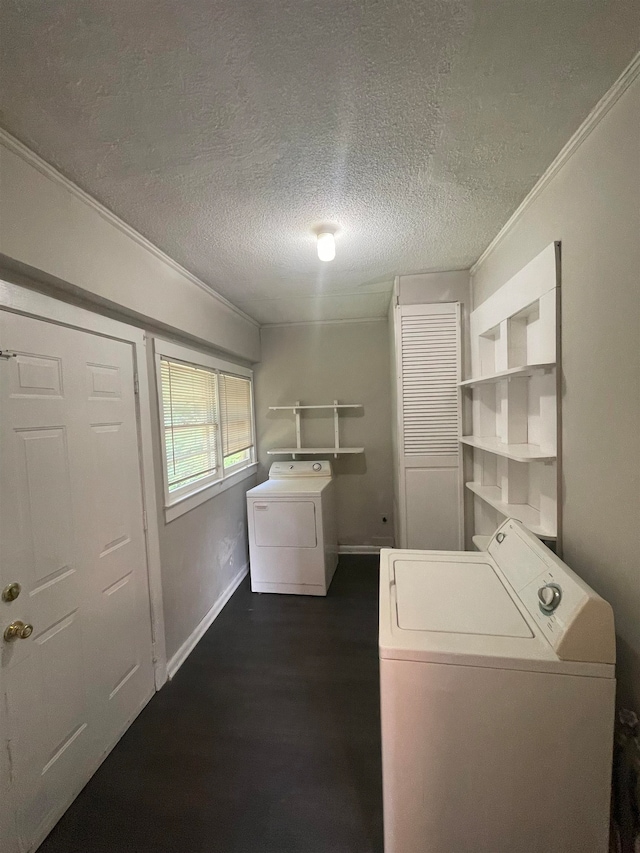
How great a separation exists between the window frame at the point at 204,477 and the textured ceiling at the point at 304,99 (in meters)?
0.79

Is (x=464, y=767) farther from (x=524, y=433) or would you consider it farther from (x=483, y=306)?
(x=483, y=306)

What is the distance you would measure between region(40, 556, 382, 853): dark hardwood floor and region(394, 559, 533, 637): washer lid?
885 millimetres

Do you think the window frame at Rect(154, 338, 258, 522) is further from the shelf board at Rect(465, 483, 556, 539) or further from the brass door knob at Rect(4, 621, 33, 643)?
the shelf board at Rect(465, 483, 556, 539)

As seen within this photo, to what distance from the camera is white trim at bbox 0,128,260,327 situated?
45.9 inches

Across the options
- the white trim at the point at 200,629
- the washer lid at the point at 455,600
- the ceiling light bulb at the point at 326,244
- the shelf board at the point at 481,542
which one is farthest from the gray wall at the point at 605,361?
the white trim at the point at 200,629

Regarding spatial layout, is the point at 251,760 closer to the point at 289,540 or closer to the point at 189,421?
the point at 289,540

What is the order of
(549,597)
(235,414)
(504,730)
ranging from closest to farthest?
(504,730), (549,597), (235,414)

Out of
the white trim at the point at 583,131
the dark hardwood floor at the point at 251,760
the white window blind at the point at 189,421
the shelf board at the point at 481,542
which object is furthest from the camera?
the white window blind at the point at 189,421

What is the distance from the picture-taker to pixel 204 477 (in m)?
2.82

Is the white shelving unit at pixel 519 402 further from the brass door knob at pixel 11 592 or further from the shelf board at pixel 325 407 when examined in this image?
the brass door knob at pixel 11 592

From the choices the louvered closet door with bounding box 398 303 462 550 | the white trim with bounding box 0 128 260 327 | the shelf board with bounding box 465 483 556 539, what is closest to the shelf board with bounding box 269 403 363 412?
the louvered closet door with bounding box 398 303 462 550

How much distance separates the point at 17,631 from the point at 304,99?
6.43 ft

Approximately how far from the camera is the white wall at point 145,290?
4.06 feet

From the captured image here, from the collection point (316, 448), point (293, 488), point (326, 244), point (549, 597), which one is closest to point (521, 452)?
point (549, 597)
